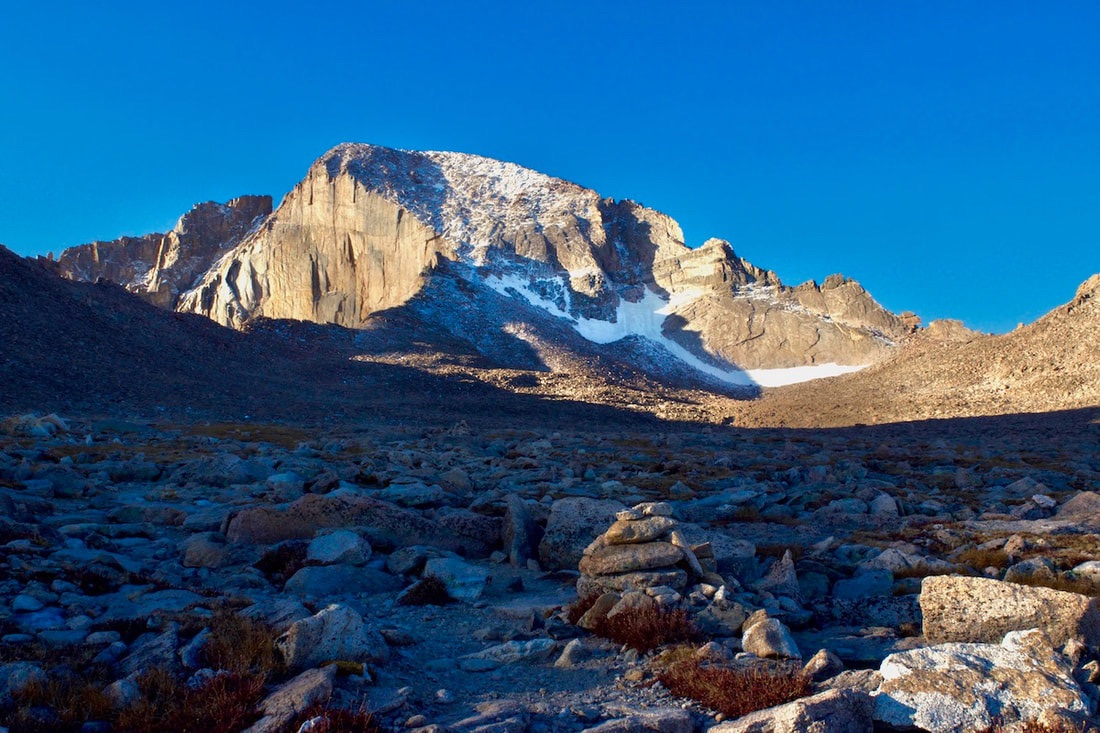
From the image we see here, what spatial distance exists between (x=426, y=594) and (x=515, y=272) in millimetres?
132461

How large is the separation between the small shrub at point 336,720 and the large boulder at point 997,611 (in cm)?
570

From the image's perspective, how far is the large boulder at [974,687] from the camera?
606 centimetres

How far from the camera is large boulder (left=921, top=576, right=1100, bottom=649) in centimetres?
750

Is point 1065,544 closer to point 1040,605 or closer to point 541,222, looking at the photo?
point 1040,605

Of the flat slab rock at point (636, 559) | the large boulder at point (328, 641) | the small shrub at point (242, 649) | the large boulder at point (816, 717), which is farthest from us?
the flat slab rock at point (636, 559)

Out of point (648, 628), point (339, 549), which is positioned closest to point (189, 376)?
point (339, 549)

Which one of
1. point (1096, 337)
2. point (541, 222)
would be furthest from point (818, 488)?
point (541, 222)

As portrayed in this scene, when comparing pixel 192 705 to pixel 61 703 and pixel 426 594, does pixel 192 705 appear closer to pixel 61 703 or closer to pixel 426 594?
pixel 61 703

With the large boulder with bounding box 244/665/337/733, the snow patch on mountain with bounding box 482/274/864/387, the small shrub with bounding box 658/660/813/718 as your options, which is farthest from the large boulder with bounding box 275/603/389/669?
the snow patch on mountain with bounding box 482/274/864/387

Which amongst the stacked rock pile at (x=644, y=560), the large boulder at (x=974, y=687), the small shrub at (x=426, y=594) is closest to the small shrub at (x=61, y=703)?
the small shrub at (x=426, y=594)

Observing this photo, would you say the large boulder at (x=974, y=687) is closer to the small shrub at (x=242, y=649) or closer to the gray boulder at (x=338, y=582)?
the small shrub at (x=242, y=649)

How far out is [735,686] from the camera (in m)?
6.76

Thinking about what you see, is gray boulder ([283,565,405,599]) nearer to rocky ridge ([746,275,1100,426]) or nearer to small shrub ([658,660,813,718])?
small shrub ([658,660,813,718])

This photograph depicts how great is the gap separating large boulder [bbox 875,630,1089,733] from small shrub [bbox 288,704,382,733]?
3.99 m
